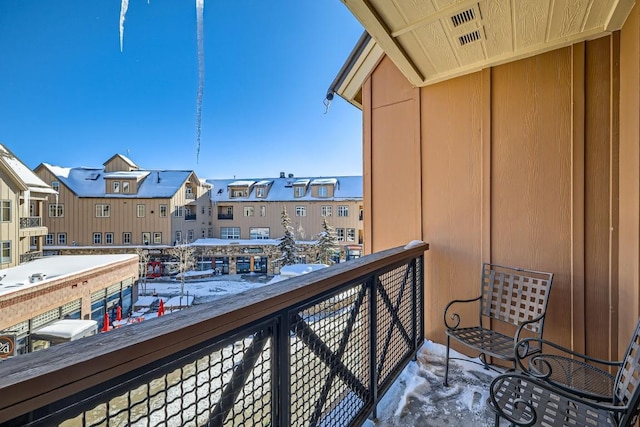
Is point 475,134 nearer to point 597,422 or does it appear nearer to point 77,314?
point 597,422

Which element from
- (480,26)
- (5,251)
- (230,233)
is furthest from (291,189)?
(480,26)

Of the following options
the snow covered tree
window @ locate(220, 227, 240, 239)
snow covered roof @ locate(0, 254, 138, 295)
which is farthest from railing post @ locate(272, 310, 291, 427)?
window @ locate(220, 227, 240, 239)

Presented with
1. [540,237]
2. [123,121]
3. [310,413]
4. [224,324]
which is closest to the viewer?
[224,324]

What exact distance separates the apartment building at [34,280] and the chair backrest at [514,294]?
9631mm

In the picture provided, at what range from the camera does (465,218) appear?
8.66ft

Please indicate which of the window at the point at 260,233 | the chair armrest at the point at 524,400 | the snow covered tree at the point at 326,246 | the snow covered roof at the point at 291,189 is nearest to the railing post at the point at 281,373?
the chair armrest at the point at 524,400

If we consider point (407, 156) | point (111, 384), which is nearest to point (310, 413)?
point (111, 384)

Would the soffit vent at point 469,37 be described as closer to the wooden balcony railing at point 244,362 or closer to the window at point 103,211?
the wooden balcony railing at point 244,362

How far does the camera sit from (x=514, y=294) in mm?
2289

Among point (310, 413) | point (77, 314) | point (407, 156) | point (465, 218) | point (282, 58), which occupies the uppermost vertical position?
point (282, 58)

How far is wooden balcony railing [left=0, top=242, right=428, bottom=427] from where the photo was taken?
56 centimetres

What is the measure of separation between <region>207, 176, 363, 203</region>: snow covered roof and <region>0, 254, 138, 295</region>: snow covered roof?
31.0 ft

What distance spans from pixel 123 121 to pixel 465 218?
2237cm

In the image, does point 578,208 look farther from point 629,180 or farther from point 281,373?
point 281,373
